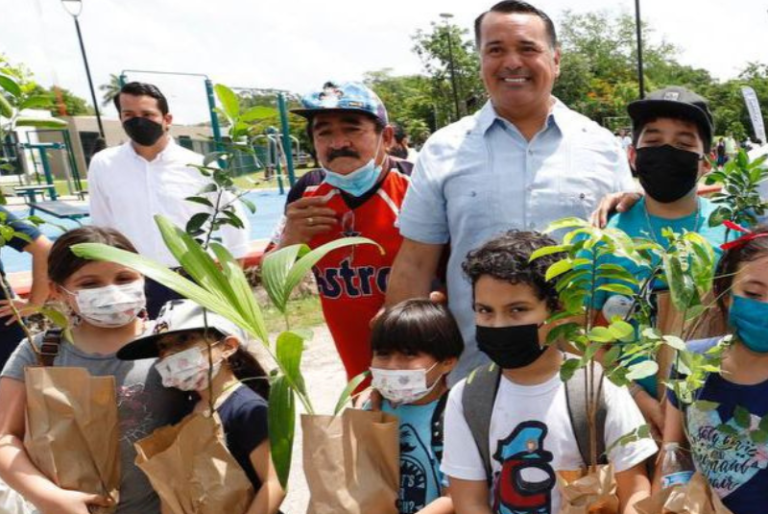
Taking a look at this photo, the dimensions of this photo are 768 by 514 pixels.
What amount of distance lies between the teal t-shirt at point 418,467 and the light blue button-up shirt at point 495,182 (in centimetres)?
35

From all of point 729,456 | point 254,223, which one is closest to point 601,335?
point 729,456

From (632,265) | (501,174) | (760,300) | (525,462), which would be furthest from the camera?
(501,174)

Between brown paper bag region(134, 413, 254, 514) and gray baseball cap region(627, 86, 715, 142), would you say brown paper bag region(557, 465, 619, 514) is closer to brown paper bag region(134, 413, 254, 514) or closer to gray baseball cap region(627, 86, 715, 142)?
brown paper bag region(134, 413, 254, 514)

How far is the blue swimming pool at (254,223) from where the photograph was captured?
10133 millimetres

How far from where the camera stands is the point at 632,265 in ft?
5.72

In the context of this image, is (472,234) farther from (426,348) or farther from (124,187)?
(124,187)

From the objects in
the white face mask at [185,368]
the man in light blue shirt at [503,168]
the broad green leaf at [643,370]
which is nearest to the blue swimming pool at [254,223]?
the man in light blue shirt at [503,168]

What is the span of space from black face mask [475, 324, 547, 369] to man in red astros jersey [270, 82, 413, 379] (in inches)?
32.9

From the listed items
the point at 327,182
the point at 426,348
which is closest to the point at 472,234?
the point at 426,348

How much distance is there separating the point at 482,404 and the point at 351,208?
1014 mm

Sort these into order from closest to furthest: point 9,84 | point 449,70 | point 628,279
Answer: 1. point 628,279
2. point 9,84
3. point 449,70

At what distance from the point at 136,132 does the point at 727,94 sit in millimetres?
45201

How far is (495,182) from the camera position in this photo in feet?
6.54

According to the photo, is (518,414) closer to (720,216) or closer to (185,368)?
(720,216)
